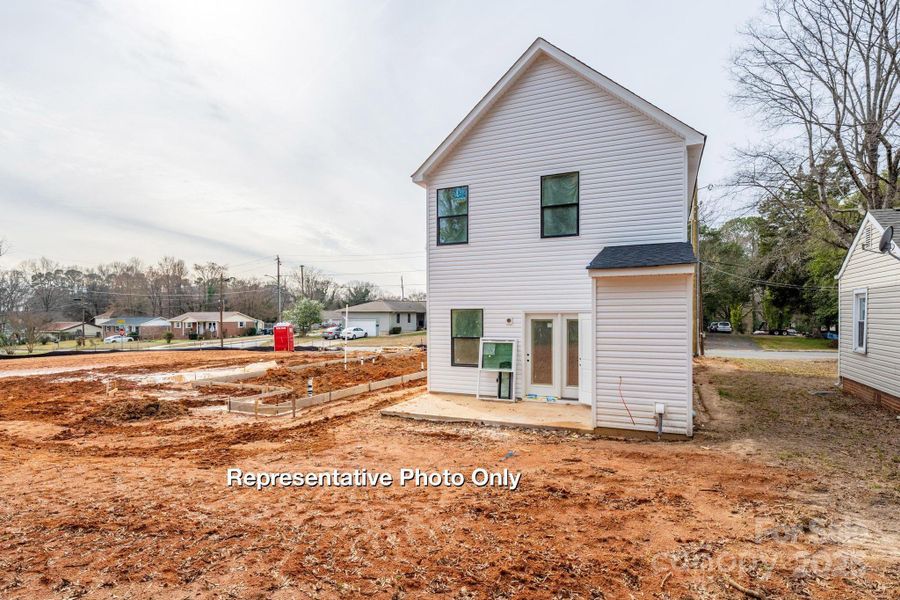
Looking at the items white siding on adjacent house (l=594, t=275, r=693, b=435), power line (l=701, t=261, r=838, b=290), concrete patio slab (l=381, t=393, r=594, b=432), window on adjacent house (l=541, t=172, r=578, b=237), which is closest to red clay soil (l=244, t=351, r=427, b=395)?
concrete patio slab (l=381, t=393, r=594, b=432)

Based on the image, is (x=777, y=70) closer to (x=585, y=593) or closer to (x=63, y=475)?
(x=585, y=593)

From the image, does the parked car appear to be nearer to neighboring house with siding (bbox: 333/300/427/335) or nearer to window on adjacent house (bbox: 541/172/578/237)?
neighboring house with siding (bbox: 333/300/427/335)

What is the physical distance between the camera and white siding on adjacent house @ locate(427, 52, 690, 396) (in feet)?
27.7

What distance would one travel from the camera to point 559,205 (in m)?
9.26

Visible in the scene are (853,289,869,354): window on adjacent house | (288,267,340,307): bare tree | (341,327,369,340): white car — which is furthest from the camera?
(288,267,340,307): bare tree

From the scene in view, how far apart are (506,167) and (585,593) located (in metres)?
8.64

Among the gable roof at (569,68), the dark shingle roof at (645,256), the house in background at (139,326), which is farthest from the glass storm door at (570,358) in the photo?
the house in background at (139,326)

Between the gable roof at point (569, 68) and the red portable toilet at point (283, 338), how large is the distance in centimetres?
2072

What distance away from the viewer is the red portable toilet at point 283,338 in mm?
27859

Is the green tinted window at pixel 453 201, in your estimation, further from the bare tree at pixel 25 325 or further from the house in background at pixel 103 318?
the house in background at pixel 103 318

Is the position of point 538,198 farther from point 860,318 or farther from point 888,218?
point 860,318

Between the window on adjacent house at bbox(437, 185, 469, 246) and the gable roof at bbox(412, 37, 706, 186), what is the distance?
82 cm

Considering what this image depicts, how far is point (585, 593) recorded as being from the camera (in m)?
2.95

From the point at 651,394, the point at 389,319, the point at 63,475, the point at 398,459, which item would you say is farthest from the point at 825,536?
the point at 389,319
